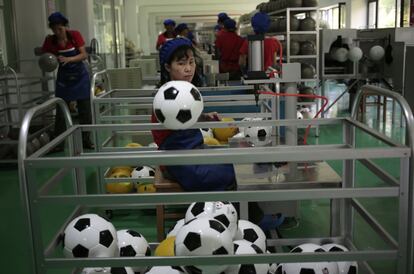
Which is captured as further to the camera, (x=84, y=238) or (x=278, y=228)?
(x=278, y=228)

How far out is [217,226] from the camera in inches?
97.0

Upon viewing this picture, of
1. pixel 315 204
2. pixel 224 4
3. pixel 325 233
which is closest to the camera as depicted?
pixel 325 233

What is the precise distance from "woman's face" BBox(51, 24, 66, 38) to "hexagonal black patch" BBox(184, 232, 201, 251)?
5167 millimetres

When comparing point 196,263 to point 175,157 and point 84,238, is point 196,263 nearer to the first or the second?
point 175,157

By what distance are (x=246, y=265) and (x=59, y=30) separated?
523 cm

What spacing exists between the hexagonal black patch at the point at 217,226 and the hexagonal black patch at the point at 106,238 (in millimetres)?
609

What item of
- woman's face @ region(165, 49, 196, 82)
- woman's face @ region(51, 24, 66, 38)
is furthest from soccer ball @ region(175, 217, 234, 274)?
woman's face @ region(51, 24, 66, 38)

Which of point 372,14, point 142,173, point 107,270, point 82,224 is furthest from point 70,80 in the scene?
point 372,14

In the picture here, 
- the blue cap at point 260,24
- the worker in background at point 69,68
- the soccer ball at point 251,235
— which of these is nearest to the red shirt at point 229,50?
the worker in background at point 69,68

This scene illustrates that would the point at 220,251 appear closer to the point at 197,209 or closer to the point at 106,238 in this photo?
the point at 197,209

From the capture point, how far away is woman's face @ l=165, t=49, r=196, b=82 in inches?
133

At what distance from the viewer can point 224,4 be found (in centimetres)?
2083

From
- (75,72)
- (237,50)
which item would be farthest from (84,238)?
(237,50)

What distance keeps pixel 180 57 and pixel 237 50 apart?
528cm
